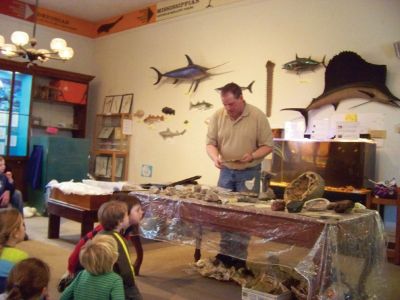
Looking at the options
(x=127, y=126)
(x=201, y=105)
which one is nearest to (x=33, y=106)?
(x=127, y=126)

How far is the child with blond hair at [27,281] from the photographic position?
1319 millimetres

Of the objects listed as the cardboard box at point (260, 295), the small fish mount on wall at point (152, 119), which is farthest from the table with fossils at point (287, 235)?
the small fish mount on wall at point (152, 119)

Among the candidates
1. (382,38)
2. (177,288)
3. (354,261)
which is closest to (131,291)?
(177,288)

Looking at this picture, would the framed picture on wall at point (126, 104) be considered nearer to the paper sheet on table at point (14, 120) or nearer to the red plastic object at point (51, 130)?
the red plastic object at point (51, 130)

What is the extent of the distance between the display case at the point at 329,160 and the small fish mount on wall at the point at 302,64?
907 mm

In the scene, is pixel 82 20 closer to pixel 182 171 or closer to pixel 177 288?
pixel 182 171

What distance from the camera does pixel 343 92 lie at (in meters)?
4.46

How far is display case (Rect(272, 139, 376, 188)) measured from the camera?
4004mm

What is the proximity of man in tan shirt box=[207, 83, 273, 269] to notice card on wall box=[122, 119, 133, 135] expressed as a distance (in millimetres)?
3631

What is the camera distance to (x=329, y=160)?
416 cm

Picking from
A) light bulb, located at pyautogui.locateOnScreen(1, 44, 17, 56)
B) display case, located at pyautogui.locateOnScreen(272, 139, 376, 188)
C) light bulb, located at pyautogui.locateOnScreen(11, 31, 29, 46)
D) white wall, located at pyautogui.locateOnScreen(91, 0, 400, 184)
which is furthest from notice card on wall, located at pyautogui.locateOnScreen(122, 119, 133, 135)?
display case, located at pyautogui.locateOnScreen(272, 139, 376, 188)

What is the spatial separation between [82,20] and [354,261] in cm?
659

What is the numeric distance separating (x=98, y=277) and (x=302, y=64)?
3.78m

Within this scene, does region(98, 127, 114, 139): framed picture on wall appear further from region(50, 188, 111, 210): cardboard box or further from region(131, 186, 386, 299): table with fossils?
region(131, 186, 386, 299): table with fossils
